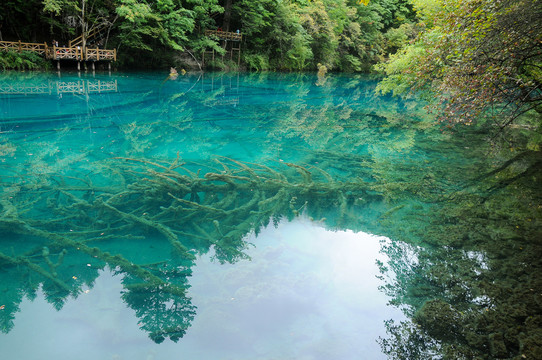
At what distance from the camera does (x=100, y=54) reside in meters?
23.0

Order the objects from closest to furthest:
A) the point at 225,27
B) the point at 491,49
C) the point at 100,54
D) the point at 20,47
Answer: the point at 491,49 → the point at 20,47 → the point at 100,54 → the point at 225,27

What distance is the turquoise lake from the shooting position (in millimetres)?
3711

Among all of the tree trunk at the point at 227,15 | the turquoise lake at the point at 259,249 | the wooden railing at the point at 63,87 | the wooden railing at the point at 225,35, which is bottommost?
the turquoise lake at the point at 259,249

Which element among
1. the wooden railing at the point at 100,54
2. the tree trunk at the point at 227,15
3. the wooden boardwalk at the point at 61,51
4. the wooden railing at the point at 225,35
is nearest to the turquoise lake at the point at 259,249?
the wooden boardwalk at the point at 61,51

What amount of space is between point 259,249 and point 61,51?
22558 millimetres

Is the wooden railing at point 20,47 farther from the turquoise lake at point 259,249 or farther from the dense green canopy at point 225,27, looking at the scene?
the turquoise lake at point 259,249

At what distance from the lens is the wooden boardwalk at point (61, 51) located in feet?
66.7

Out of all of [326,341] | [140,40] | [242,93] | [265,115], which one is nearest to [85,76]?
[140,40]

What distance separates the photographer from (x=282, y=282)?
462 cm

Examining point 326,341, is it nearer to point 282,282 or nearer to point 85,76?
point 282,282

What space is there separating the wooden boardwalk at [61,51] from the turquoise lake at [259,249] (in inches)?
493

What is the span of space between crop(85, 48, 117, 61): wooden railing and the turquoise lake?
13.3 meters

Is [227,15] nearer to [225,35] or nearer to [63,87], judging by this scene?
[225,35]

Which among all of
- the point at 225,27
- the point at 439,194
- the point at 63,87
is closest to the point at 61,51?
the point at 63,87
